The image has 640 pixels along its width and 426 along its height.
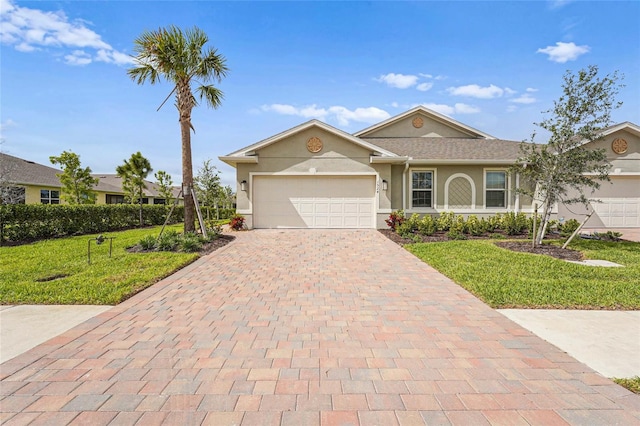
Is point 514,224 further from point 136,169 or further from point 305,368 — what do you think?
point 136,169

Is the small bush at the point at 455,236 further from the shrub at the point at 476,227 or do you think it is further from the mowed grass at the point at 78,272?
the mowed grass at the point at 78,272

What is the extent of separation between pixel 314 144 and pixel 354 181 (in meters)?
2.48

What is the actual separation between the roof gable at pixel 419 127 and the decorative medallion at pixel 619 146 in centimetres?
583

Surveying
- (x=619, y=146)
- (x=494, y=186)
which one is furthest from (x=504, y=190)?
(x=619, y=146)

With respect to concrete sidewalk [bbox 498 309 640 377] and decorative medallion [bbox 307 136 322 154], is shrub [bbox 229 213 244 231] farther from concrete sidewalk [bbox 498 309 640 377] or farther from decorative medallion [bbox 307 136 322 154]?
concrete sidewalk [bbox 498 309 640 377]

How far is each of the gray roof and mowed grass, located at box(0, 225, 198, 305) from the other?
11.0 meters

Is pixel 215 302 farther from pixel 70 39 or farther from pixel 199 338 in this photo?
pixel 70 39

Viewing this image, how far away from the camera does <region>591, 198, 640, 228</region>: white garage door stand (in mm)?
14312

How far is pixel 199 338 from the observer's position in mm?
3447

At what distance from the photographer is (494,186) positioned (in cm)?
1415

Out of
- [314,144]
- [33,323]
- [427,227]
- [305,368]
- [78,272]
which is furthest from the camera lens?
[314,144]

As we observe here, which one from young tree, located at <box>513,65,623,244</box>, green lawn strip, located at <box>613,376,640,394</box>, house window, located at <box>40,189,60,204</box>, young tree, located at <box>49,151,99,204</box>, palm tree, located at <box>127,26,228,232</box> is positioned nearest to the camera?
green lawn strip, located at <box>613,376,640,394</box>

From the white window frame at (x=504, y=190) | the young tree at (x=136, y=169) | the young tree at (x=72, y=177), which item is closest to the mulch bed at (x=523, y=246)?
the white window frame at (x=504, y=190)

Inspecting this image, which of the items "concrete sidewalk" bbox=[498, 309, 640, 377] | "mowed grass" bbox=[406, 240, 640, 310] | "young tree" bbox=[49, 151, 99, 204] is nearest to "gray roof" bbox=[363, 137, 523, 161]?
"mowed grass" bbox=[406, 240, 640, 310]
